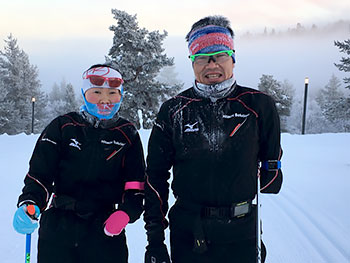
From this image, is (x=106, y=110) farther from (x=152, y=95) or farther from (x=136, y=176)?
(x=152, y=95)

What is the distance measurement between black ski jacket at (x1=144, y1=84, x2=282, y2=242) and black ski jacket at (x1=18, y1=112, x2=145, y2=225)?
0.41 m

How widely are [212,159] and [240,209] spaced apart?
0.41 m

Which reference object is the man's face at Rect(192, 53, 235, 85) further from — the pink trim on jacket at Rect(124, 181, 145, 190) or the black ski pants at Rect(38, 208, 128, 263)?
the black ski pants at Rect(38, 208, 128, 263)

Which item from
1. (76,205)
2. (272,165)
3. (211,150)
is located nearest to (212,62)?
(211,150)

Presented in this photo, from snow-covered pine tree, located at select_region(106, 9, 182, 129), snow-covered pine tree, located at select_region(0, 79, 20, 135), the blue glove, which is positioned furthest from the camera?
snow-covered pine tree, located at select_region(0, 79, 20, 135)

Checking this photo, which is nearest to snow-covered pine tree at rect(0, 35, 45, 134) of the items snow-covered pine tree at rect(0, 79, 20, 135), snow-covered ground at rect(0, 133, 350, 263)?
snow-covered pine tree at rect(0, 79, 20, 135)

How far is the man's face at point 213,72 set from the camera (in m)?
2.14

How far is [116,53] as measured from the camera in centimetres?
2267

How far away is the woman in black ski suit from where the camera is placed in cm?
237

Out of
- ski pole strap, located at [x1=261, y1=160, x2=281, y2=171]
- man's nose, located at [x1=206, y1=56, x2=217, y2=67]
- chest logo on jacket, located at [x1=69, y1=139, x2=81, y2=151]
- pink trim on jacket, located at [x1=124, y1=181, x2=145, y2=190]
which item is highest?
man's nose, located at [x1=206, y1=56, x2=217, y2=67]

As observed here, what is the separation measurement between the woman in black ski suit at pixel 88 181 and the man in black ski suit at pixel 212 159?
16.5 inches

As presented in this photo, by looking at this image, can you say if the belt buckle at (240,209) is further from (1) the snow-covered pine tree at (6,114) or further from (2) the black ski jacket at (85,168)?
(1) the snow-covered pine tree at (6,114)

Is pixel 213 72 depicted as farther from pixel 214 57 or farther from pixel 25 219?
pixel 25 219

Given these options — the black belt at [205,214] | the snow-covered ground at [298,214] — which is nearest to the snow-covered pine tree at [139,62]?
the snow-covered ground at [298,214]
